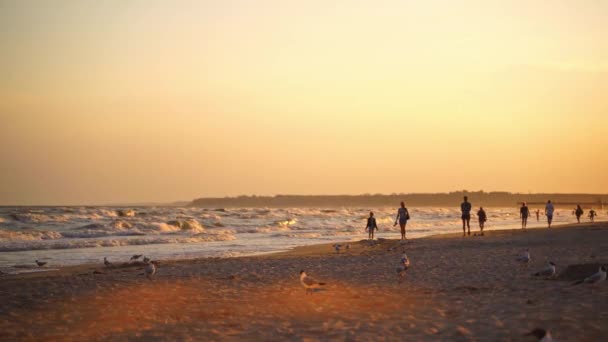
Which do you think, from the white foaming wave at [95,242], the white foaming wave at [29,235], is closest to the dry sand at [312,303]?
the white foaming wave at [95,242]

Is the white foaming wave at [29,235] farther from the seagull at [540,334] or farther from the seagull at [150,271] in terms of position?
the seagull at [540,334]

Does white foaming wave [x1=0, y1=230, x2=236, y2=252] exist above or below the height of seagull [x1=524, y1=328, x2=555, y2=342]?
below

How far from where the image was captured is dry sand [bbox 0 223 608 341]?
7.94 meters

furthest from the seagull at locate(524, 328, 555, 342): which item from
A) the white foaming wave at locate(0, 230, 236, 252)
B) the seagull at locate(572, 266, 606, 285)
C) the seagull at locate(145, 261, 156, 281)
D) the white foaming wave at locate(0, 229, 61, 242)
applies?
the white foaming wave at locate(0, 229, 61, 242)

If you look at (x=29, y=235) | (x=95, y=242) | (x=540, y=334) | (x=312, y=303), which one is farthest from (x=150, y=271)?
(x=29, y=235)

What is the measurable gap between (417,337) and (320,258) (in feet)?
35.9

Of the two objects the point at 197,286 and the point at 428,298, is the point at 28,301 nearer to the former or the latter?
the point at 197,286

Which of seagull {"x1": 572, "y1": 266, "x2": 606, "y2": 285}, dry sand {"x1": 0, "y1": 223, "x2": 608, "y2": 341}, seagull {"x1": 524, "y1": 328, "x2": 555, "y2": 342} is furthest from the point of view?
seagull {"x1": 572, "y1": 266, "x2": 606, "y2": 285}

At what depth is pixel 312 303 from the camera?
10.2 m

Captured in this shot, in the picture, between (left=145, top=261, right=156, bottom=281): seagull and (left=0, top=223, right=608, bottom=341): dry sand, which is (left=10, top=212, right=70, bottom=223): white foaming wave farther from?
(left=145, top=261, right=156, bottom=281): seagull

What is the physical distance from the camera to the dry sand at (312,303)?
7.94m

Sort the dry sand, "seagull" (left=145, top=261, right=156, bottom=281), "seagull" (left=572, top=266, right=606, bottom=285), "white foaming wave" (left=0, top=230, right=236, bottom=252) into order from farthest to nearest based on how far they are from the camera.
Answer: "white foaming wave" (left=0, top=230, right=236, bottom=252) < "seagull" (left=145, top=261, right=156, bottom=281) < "seagull" (left=572, top=266, right=606, bottom=285) < the dry sand

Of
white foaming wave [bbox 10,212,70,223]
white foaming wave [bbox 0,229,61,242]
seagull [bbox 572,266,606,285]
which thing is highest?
seagull [bbox 572,266,606,285]

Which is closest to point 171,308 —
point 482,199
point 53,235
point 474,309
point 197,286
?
point 197,286
